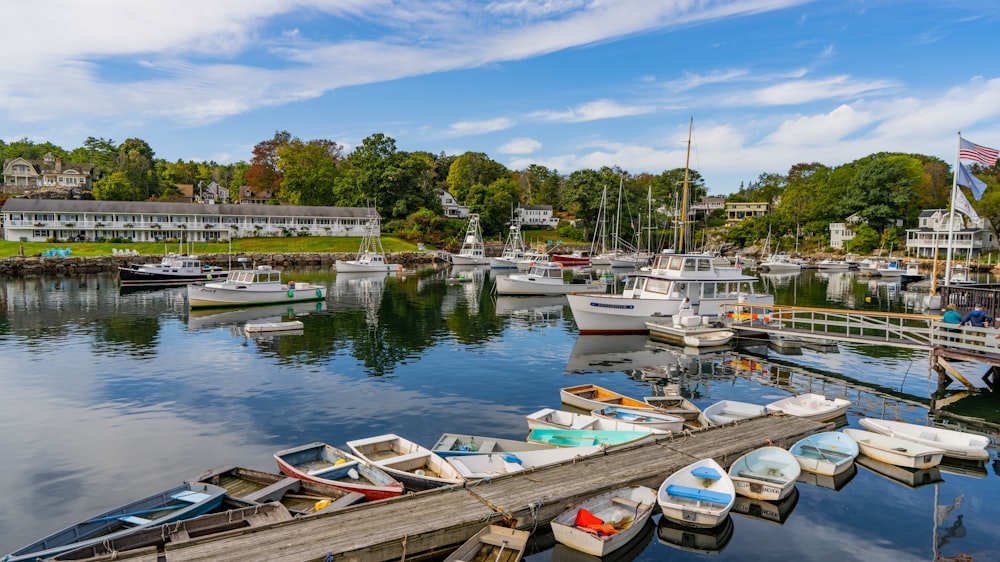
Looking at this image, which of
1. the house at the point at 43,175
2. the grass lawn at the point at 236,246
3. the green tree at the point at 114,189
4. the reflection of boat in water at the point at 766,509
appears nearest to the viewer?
the reflection of boat in water at the point at 766,509

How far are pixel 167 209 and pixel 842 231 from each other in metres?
144

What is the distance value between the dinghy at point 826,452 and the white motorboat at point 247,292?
158 feet

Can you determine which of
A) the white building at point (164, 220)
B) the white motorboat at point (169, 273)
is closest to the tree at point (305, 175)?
the white building at point (164, 220)

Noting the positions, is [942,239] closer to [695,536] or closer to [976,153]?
[976,153]

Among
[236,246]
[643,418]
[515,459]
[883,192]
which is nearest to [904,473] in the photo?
[643,418]

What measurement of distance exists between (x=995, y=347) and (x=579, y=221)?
137 meters

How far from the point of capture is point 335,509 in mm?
12922

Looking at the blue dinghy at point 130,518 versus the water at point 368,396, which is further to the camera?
the water at point 368,396

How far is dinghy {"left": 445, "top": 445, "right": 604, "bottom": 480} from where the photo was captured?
15477mm

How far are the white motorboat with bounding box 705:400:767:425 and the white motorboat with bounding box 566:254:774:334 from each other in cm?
1780

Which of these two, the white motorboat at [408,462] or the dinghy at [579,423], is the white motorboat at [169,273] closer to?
the white motorboat at [408,462]

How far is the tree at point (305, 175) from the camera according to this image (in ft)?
476

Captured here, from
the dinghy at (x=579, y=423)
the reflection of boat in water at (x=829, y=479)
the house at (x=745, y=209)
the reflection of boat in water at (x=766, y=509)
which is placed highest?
the house at (x=745, y=209)

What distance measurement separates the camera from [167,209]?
112 meters
